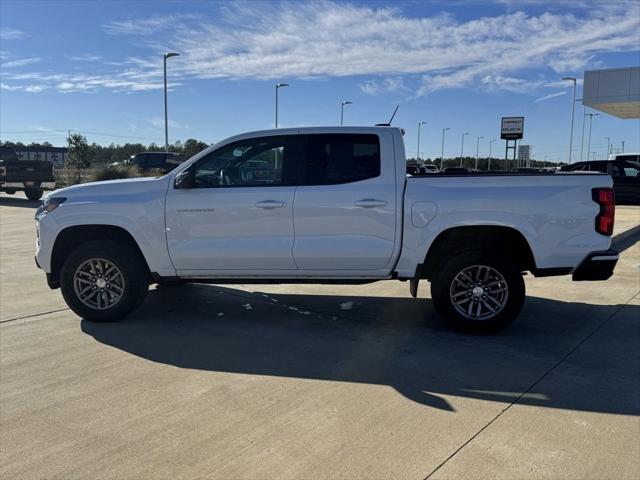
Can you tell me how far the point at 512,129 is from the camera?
3059 centimetres

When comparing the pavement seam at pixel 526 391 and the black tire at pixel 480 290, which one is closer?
the pavement seam at pixel 526 391

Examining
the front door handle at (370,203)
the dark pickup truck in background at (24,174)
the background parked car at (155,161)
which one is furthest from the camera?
the background parked car at (155,161)

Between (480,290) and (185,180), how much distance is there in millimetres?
3128

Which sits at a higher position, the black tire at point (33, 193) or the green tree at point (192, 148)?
the green tree at point (192, 148)

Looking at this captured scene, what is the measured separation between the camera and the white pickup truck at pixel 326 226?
5.26 m

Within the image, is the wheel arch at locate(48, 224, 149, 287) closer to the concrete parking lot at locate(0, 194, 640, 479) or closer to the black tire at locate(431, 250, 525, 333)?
the concrete parking lot at locate(0, 194, 640, 479)

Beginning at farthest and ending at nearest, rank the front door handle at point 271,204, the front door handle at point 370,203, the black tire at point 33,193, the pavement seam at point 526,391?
1. the black tire at point 33,193
2. the front door handle at point 271,204
3. the front door handle at point 370,203
4. the pavement seam at point 526,391

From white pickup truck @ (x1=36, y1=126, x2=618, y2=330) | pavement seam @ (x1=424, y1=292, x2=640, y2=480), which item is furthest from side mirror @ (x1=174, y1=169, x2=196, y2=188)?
pavement seam @ (x1=424, y1=292, x2=640, y2=480)

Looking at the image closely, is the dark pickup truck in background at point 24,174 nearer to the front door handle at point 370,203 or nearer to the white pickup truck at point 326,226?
the white pickup truck at point 326,226

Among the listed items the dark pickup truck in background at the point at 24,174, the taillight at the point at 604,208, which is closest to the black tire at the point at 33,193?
the dark pickup truck in background at the point at 24,174

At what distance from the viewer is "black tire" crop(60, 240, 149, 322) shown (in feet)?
18.8

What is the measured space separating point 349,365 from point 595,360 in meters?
2.13

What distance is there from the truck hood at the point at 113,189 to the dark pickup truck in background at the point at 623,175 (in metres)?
18.3

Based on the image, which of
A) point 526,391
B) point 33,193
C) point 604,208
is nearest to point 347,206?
point 526,391
